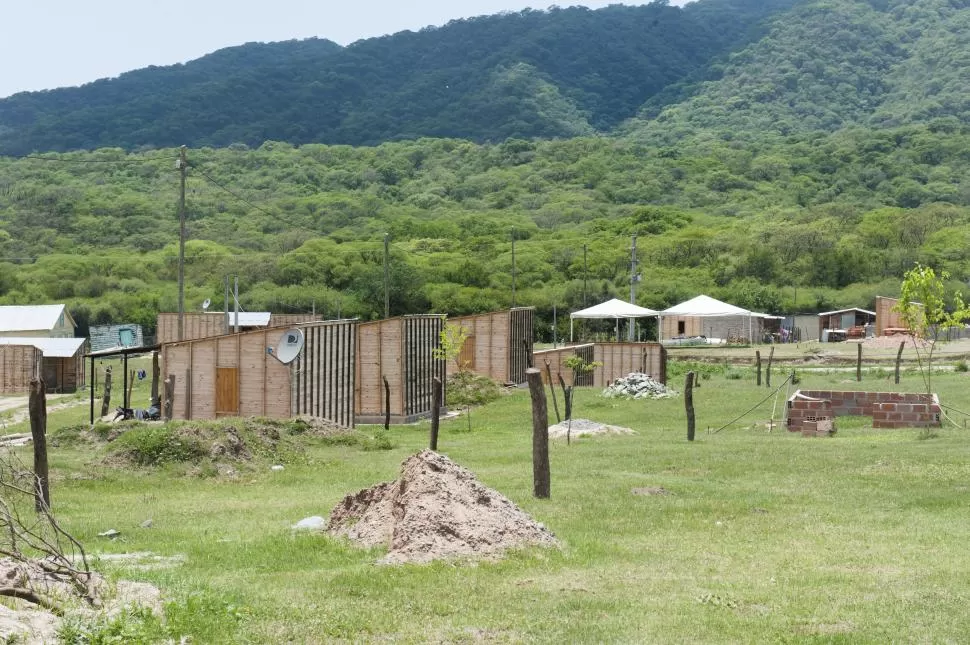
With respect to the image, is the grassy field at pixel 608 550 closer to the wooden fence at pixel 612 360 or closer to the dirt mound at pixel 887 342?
the wooden fence at pixel 612 360

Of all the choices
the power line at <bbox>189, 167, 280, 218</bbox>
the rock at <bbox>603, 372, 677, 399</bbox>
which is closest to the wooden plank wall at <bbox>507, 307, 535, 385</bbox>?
the rock at <bbox>603, 372, 677, 399</bbox>

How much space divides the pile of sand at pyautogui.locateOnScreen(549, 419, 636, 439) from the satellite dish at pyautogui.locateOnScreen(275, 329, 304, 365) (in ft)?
21.5

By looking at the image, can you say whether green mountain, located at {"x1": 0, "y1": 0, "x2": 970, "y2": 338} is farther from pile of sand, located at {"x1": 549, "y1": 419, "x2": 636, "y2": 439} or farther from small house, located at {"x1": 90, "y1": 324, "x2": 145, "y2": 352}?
pile of sand, located at {"x1": 549, "y1": 419, "x2": 636, "y2": 439}

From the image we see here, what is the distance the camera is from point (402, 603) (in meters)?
9.86

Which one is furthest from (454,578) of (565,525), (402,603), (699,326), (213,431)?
(699,326)

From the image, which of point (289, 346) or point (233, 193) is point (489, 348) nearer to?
point (289, 346)

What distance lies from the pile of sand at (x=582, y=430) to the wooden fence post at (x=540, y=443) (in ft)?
33.2

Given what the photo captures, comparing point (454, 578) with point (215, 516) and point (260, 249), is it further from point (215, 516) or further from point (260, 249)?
point (260, 249)

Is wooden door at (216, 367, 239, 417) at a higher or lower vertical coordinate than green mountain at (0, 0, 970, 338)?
lower

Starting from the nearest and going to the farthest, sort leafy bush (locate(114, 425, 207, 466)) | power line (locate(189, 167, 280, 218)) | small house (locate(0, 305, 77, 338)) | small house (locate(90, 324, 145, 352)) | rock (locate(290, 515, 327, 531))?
rock (locate(290, 515, 327, 531)) → leafy bush (locate(114, 425, 207, 466)) → small house (locate(0, 305, 77, 338)) → small house (locate(90, 324, 145, 352)) → power line (locate(189, 167, 280, 218))

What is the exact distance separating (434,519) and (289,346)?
16.7 meters

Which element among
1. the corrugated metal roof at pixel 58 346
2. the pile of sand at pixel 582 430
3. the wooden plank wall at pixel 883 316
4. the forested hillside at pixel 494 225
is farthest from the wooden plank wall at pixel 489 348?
the forested hillside at pixel 494 225

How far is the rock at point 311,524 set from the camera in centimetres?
1383

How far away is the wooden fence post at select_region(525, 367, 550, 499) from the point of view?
627 inches
